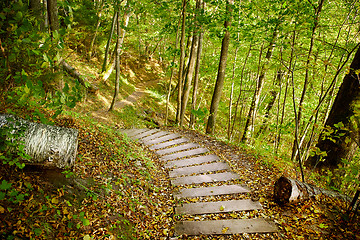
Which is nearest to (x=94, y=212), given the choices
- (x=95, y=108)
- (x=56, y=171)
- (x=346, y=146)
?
(x=56, y=171)

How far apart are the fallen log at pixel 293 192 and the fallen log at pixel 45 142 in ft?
14.0

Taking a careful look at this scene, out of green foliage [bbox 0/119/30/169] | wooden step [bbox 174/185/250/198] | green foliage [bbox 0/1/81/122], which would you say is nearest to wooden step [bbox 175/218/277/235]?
wooden step [bbox 174/185/250/198]

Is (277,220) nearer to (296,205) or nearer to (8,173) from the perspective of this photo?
(296,205)

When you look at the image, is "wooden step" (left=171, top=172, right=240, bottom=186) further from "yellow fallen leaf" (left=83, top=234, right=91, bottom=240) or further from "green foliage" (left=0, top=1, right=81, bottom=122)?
"green foliage" (left=0, top=1, right=81, bottom=122)

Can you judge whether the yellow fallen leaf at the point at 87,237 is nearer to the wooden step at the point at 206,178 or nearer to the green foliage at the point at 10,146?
the green foliage at the point at 10,146

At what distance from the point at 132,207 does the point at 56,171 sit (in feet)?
5.11

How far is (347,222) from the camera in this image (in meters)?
3.77

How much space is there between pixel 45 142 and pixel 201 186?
3.64 meters

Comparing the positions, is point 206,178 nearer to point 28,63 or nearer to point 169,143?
point 169,143

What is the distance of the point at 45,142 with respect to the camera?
3.15 meters

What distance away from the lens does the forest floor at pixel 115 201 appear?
2.56 m

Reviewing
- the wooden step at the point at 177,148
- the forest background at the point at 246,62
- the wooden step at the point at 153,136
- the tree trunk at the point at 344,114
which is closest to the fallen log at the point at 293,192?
the forest background at the point at 246,62

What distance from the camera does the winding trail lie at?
381 centimetres

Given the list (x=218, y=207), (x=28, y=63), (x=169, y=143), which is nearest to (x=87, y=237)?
(x=218, y=207)
